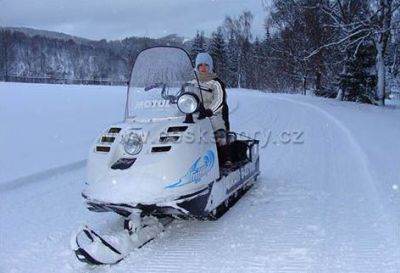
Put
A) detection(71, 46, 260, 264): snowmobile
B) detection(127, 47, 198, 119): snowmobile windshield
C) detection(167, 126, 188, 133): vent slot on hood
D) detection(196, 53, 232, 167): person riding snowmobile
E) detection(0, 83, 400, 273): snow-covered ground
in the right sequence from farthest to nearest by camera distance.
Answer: detection(196, 53, 232, 167): person riding snowmobile → detection(127, 47, 198, 119): snowmobile windshield → detection(167, 126, 188, 133): vent slot on hood → detection(71, 46, 260, 264): snowmobile → detection(0, 83, 400, 273): snow-covered ground

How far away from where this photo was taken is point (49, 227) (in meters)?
4.92

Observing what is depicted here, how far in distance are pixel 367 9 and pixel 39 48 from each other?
119m

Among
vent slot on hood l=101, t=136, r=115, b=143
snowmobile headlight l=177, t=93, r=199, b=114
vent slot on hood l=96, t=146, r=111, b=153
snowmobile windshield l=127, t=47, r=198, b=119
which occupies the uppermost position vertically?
snowmobile windshield l=127, t=47, r=198, b=119

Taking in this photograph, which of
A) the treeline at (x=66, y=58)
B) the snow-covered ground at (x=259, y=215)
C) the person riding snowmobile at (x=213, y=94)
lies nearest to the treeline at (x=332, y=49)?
the snow-covered ground at (x=259, y=215)

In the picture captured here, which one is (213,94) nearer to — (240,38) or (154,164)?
(154,164)

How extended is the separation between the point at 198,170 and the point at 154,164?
516 mm

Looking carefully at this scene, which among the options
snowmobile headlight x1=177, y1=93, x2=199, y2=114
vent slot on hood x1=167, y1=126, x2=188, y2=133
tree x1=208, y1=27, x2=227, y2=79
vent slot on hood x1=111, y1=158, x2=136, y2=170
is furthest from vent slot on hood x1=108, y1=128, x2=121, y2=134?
tree x1=208, y1=27, x2=227, y2=79

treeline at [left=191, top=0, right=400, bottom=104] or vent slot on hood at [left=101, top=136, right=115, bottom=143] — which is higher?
treeline at [left=191, top=0, right=400, bottom=104]

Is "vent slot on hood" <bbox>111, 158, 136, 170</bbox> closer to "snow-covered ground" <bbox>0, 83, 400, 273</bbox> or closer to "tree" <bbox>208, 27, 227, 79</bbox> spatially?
"snow-covered ground" <bbox>0, 83, 400, 273</bbox>

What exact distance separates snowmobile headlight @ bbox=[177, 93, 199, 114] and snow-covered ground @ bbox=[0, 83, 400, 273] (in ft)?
4.00

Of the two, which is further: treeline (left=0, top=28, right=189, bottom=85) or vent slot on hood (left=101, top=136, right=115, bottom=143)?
treeline (left=0, top=28, right=189, bottom=85)

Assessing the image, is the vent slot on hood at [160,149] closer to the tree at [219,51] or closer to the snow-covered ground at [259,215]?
the snow-covered ground at [259,215]

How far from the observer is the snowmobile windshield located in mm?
5164

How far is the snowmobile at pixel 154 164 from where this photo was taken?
4.18m
